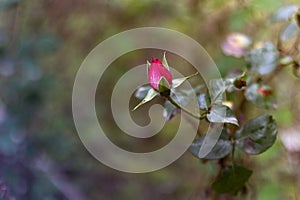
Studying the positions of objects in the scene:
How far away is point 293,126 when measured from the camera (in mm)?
1168

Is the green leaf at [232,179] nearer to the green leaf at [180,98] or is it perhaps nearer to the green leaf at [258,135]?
the green leaf at [258,135]

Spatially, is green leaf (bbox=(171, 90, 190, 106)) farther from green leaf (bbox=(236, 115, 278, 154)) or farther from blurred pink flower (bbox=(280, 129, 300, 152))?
blurred pink flower (bbox=(280, 129, 300, 152))

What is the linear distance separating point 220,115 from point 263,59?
24 cm

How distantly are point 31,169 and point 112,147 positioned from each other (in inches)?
22.0

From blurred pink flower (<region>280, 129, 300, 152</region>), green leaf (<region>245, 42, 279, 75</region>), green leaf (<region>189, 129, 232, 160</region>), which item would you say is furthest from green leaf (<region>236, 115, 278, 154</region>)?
blurred pink flower (<region>280, 129, 300, 152</region>)

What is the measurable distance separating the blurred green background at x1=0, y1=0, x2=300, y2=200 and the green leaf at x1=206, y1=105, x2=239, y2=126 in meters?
0.30

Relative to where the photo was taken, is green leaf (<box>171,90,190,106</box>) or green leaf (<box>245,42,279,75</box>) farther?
green leaf (<box>245,42,279,75</box>)

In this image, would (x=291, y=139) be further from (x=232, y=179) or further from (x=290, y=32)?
(x=232, y=179)

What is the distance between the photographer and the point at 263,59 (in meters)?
0.77

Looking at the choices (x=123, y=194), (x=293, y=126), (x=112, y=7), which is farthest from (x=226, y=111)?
(x=112, y=7)

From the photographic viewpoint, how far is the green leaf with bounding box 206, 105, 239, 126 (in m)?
0.57

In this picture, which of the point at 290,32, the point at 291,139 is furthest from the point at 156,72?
the point at 291,139

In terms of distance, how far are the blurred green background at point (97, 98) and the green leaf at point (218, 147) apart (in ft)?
0.85

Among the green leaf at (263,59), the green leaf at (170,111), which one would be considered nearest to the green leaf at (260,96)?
the green leaf at (263,59)
